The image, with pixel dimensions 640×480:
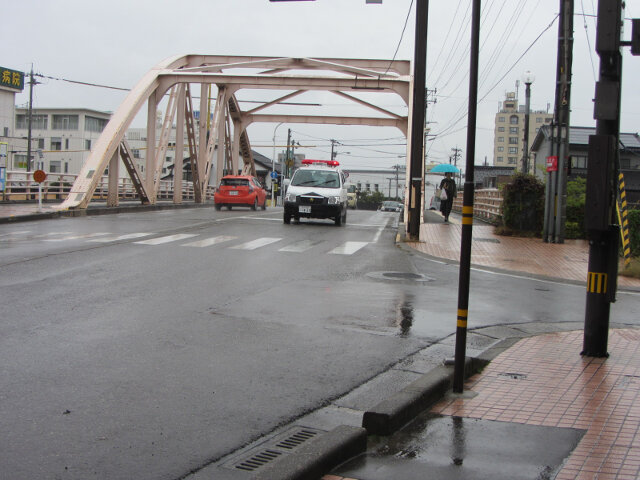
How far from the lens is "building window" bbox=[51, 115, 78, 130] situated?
8782 cm

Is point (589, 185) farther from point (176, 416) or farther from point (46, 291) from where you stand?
point (46, 291)

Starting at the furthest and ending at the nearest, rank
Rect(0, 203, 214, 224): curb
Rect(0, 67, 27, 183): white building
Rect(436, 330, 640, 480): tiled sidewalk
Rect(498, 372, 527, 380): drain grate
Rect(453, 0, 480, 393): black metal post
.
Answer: Rect(0, 67, 27, 183): white building < Rect(0, 203, 214, 224): curb < Rect(498, 372, 527, 380): drain grate < Rect(453, 0, 480, 393): black metal post < Rect(436, 330, 640, 480): tiled sidewalk

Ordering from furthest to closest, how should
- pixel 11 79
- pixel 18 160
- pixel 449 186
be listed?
pixel 18 160 < pixel 11 79 < pixel 449 186

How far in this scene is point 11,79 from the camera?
63375 millimetres

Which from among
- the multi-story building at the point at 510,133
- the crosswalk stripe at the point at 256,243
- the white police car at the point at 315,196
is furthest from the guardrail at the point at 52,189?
the multi-story building at the point at 510,133

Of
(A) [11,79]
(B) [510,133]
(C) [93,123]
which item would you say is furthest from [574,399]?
(B) [510,133]

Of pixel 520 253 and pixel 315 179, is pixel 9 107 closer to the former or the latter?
pixel 315 179

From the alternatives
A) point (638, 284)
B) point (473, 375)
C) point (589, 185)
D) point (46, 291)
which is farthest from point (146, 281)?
point (638, 284)

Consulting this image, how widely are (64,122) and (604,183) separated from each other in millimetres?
89610

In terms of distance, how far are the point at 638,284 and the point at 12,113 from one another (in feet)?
216

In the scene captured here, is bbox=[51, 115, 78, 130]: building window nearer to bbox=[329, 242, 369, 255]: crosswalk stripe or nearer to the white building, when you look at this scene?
the white building

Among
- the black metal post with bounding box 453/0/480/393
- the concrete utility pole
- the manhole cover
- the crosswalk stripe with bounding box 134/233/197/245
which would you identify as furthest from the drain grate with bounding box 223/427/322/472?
the concrete utility pole

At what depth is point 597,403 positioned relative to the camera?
536 centimetres

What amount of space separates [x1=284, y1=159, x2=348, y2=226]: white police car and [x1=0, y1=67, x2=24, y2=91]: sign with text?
1869 inches
